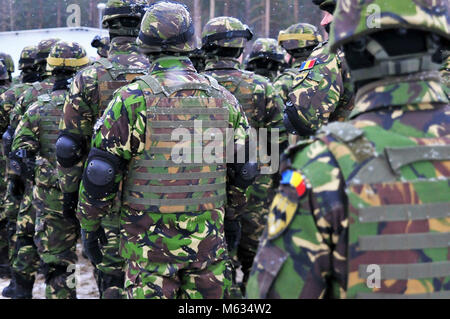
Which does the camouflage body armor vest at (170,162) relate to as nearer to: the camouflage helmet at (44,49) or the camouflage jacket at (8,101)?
the camouflage helmet at (44,49)

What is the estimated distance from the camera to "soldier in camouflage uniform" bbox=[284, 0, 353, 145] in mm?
4152

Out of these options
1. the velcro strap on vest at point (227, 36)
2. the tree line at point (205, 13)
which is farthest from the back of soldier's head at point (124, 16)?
the tree line at point (205, 13)

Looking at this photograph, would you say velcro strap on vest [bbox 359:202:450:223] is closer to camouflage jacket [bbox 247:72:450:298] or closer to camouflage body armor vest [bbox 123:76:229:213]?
camouflage jacket [bbox 247:72:450:298]

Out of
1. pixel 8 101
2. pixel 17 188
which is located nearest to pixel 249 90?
pixel 17 188

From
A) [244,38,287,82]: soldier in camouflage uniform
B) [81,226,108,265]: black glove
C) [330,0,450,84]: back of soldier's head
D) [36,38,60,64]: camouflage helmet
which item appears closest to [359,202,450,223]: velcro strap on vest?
[330,0,450,84]: back of soldier's head

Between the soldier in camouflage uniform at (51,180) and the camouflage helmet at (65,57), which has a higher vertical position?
the camouflage helmet at (65,57)

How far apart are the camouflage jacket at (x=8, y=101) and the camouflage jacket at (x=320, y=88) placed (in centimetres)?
425

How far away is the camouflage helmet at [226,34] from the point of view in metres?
5.25

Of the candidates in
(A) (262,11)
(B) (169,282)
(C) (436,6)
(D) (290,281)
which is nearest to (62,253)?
(B) (169,282)

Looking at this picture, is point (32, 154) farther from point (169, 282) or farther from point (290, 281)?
point (290, 281)

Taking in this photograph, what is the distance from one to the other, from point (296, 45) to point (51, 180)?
316cm

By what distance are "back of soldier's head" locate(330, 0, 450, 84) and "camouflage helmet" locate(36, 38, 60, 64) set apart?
491cm

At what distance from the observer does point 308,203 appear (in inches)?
63.6

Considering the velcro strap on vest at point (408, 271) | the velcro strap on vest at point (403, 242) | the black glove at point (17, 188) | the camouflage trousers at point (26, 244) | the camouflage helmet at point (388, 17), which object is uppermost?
the camouflage helmet at point (388, 17)
